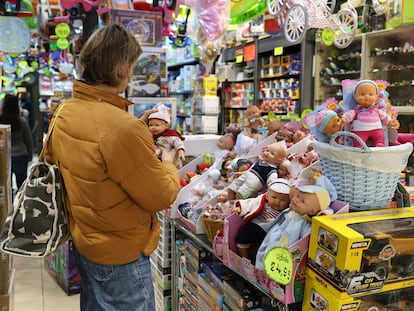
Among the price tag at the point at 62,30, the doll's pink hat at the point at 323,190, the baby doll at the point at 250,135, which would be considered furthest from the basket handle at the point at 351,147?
the price tag at the point at 62,30

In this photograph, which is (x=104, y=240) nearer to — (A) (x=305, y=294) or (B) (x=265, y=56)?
(A) (x=305, y=294)

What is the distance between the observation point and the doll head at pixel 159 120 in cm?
245

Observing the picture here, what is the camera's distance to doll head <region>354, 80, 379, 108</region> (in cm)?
171

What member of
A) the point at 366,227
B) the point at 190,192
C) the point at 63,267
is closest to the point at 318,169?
the point at 366,227

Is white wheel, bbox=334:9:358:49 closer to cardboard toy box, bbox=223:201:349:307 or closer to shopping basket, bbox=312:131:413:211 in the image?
shopping basket, bbox=312:131:413:211

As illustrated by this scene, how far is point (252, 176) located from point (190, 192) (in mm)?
569

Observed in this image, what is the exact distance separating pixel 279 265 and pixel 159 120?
123 centimetres

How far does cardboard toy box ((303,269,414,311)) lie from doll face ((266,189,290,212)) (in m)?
0.38

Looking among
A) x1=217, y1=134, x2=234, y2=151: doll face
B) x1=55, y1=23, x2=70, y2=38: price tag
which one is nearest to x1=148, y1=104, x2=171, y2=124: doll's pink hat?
x1=217, y1=134, x2=234, y2=151: doll face

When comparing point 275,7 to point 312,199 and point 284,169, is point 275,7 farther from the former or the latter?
point 312,199

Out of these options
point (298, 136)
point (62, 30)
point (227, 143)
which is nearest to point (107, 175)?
point (298, 136)

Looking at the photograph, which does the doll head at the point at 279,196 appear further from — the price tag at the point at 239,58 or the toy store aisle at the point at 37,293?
the price tag at the point at 239,58

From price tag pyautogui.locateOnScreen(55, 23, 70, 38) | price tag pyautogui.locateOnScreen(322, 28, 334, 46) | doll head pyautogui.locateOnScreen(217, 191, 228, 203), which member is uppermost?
price tag pyautogui.locateOnScreen(55, 23, 70, 38)

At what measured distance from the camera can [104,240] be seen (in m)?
1.57
